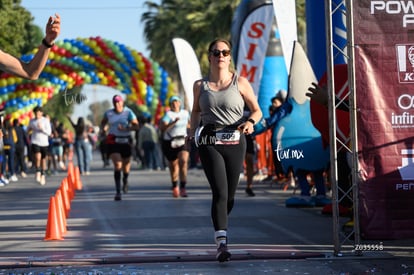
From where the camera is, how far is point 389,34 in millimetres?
8195

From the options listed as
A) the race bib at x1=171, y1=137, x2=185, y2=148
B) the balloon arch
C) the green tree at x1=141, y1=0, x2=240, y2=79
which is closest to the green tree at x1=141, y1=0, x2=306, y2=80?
the green tree at x1=141, y1=0, x2=240, y2=79

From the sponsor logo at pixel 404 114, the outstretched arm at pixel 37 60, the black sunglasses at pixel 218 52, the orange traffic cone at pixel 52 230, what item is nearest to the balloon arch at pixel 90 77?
the orange traffic cone at pixel 52 230

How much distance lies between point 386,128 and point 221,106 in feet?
4.80

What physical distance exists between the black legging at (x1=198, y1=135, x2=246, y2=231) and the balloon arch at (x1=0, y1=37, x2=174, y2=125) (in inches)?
837

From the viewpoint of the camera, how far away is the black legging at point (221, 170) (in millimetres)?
8320

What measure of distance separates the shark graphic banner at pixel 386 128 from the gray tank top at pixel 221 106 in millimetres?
1087

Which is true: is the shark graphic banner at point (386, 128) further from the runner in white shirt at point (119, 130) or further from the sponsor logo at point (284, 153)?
the runner in white shirt at point (119, 130)

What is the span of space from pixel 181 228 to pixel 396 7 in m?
4.17

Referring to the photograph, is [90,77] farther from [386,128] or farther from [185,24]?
[386,128]

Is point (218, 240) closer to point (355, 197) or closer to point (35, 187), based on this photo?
point (355, 197)

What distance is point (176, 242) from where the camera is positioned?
9.65 meters

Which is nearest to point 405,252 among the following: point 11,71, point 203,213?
point 11,71

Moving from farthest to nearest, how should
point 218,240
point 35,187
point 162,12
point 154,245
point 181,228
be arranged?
point 162,12 → point 35,187 → point 181,228 → point 154,245 → point 218,240

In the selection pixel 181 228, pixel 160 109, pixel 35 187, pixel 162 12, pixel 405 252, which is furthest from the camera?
pixel 162 12
